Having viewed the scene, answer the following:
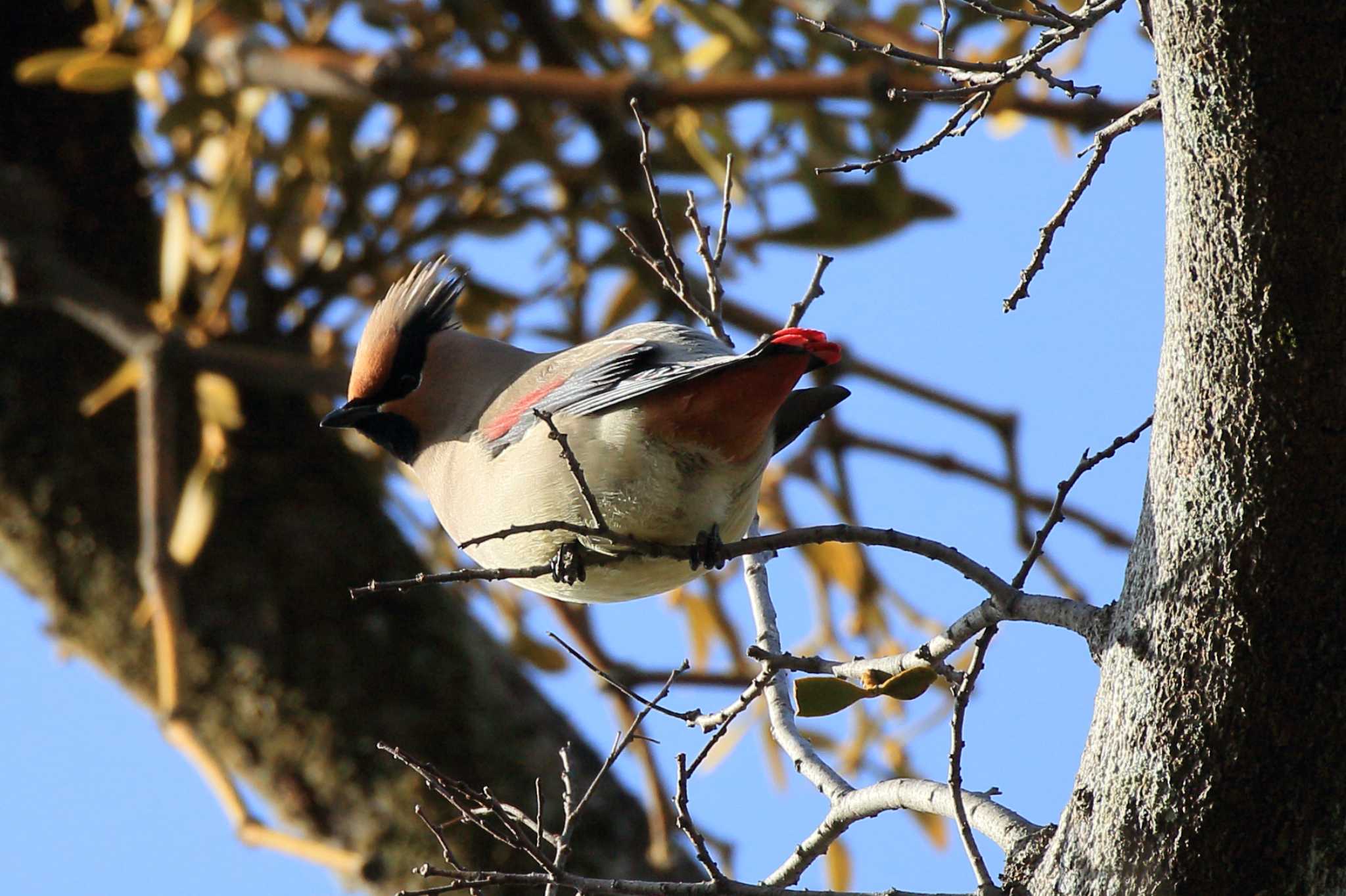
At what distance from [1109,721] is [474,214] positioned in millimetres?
2709

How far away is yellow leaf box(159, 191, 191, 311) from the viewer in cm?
392

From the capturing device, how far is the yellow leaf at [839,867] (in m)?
3.94

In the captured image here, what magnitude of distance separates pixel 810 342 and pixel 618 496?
0.35 metres

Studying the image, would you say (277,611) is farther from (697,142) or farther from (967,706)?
(967,706)

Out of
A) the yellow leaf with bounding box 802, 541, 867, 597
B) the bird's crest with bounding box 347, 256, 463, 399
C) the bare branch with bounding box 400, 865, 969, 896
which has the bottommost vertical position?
the bare branch with bounding box 400, 865, 969, 896

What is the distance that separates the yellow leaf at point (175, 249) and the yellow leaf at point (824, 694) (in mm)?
2540

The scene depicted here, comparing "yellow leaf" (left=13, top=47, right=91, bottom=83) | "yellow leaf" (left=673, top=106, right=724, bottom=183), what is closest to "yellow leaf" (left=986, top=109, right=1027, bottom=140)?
"yellow leaf" (left=673, top=106, right=724, bottom=183)

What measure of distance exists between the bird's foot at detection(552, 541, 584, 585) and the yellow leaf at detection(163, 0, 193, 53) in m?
1.89

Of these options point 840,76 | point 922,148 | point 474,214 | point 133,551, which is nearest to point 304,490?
point 133,551

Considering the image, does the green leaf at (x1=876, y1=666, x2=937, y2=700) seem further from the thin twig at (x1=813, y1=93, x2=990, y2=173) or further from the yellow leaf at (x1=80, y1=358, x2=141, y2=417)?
the yellow leaf at (x1=80, y1=358, x2=141, y2=417)

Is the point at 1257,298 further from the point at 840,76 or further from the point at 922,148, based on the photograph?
the point at 840,76

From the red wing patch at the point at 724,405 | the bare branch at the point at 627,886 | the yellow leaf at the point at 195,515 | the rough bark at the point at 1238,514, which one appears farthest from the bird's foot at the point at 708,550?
the yellow leaf at the point at 195,515

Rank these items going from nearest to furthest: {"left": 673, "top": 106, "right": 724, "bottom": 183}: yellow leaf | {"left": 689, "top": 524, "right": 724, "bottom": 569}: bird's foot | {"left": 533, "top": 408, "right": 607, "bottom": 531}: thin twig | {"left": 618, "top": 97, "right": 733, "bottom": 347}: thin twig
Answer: {"left": 533, "top": 408, "right": 607, "bottom": 531}: thin twig < {"left": 689, "top": 524, "right": 724, "bottom": 569}: bird's foot < {"left": 618, "top": 97, "right": 733, "bottom": 347}: thin twig < {"left": 673, "top": 106, "right": 724, "bottom": 183}: yellow leaf

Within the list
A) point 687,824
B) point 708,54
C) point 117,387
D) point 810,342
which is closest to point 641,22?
point 708,54
